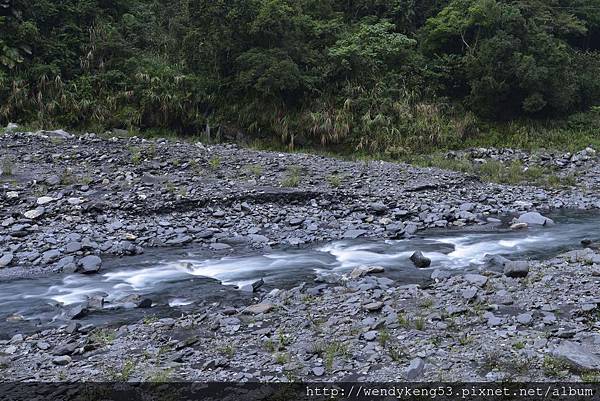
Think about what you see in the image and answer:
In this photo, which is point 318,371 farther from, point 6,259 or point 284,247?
point 6,259

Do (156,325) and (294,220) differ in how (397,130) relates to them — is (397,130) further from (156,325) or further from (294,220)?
(156,325)

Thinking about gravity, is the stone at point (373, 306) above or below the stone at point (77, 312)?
above

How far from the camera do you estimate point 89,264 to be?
30.7 feet

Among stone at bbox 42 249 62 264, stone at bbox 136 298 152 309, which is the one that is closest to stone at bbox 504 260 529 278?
stone at bbox 136 298 152 309

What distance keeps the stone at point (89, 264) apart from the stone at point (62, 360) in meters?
3.52

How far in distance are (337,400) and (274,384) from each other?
26.8 inches

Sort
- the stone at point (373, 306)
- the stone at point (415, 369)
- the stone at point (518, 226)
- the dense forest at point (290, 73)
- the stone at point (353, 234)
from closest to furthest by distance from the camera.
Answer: the stone at point (415, 369)
the stone at point (373, 306)
the stone at point (353, 234)
the stone at point (518, 226)
the dense forest at point (290, 73)

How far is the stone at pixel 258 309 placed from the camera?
7.16 metres

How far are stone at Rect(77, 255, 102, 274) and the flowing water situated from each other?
15cm

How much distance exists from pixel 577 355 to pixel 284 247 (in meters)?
6.63

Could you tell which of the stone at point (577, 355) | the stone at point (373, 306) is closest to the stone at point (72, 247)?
the stone at point (373, 306)

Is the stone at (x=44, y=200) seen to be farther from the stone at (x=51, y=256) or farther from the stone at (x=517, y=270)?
Answer: the stone at (x=517, y=270)

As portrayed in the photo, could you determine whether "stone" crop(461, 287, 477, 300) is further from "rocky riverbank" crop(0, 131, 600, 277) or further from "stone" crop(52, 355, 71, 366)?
"stone" crop(52, 355, 71, 366)

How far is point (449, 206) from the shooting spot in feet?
46.3
